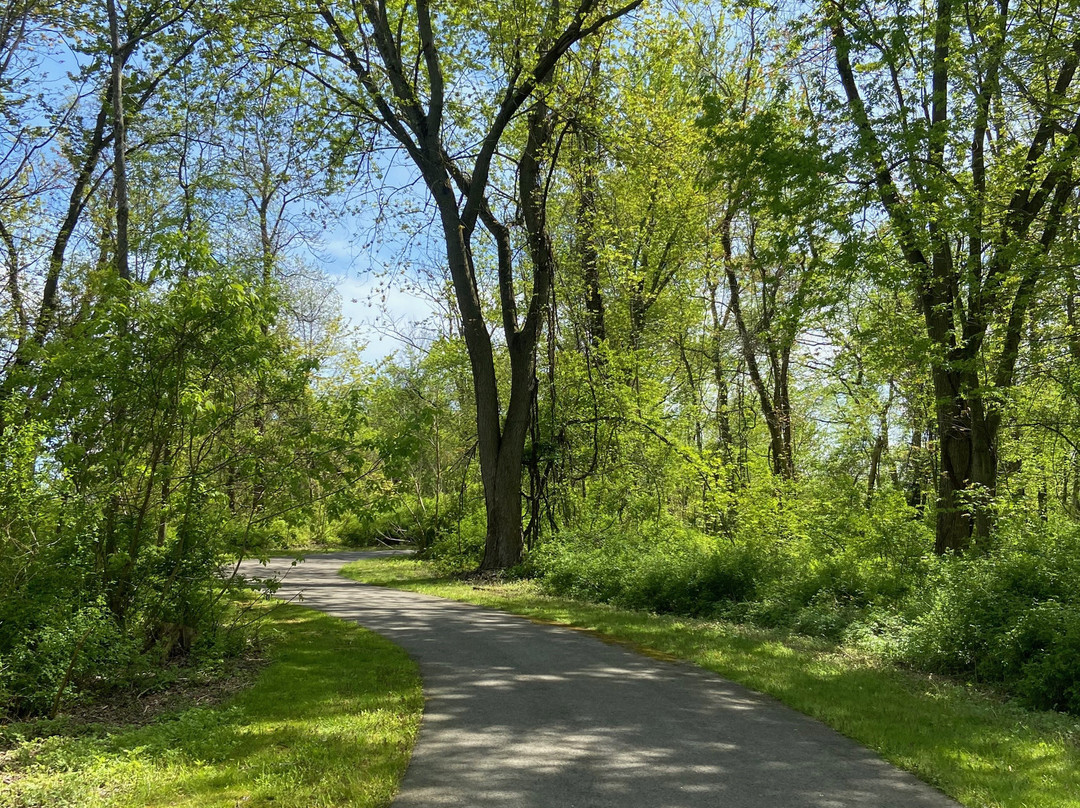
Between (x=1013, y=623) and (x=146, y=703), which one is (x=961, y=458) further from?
(x=146, y=703)

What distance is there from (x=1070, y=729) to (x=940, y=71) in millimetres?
10721

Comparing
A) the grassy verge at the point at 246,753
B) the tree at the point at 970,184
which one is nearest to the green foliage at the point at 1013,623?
the tree at the point at 970,184

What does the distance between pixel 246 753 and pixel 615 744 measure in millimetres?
2838

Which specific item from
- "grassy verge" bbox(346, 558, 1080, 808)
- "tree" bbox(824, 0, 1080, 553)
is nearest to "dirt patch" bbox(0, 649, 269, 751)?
"grassy verge" bbox(346, 558, 1080, 808)

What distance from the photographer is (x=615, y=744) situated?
552 cm

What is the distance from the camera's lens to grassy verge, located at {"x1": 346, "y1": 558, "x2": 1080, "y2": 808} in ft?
15.8

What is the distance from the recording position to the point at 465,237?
1792 centimetres

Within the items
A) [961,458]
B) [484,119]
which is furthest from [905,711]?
[484,119]

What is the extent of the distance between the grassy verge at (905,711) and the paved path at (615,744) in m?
0.28

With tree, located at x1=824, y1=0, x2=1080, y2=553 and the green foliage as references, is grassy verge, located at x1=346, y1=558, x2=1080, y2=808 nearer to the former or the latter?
the green foliage

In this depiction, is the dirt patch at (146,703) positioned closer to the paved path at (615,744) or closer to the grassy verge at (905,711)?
the paved path at (615,744)

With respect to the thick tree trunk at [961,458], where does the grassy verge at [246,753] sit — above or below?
below

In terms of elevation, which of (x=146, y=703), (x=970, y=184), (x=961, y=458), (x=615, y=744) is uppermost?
(x=970, y=184)

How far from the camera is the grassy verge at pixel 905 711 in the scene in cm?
482
